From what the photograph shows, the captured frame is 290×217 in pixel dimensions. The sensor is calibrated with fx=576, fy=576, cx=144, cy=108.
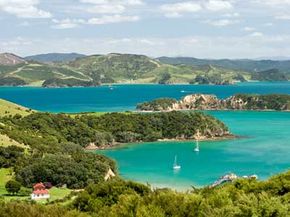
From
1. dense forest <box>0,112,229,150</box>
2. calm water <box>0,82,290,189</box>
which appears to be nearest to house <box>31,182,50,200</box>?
calm water <box>0,82,290,189</box>

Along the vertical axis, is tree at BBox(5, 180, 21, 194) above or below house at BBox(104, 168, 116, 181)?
above

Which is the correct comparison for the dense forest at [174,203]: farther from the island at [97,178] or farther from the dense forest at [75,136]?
the dense forest at [75,136]

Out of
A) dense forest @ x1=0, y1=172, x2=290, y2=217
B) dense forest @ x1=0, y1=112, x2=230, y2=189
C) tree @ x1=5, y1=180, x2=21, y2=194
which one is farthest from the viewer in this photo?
dense forest @ x1=0, y1=112, x2=230, y2=189

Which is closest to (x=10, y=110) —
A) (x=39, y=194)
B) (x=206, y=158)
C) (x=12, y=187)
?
(x=206, y=158)

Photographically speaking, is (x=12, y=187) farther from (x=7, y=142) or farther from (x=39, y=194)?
(x=7, y=142)

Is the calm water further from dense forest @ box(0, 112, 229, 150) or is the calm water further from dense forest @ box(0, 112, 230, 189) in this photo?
dense forest @ box(0, 112, 230, 189)

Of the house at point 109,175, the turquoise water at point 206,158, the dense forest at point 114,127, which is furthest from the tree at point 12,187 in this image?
the dense forest at point 114,127

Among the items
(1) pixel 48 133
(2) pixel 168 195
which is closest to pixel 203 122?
(1) pixel 48 133

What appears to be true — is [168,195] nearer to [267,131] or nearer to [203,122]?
[203,122]
